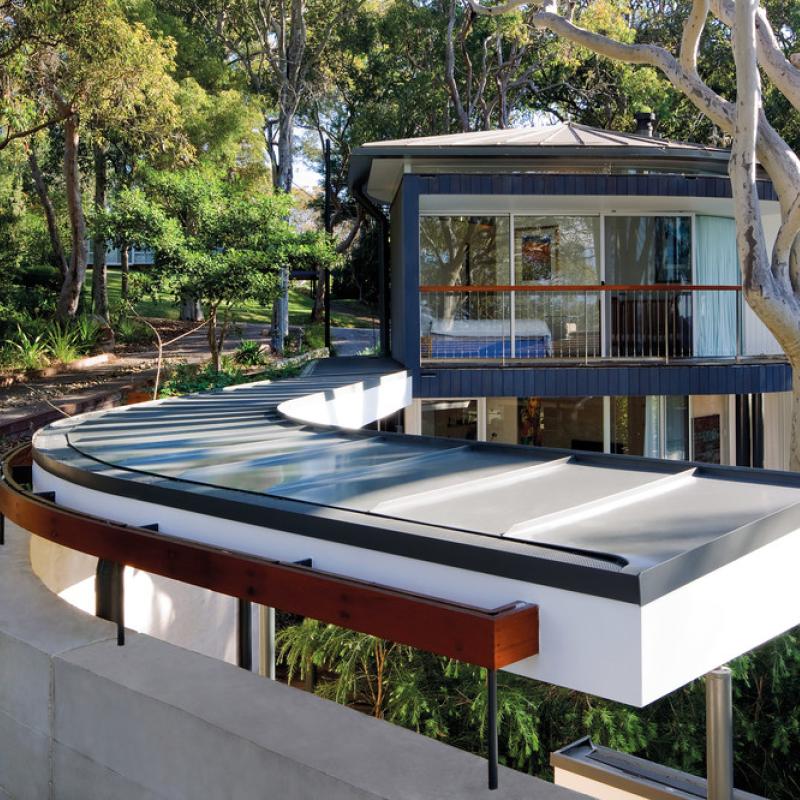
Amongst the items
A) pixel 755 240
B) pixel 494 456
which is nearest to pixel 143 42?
pixel 755 240

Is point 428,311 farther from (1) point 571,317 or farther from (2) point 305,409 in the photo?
(2) point 305,409

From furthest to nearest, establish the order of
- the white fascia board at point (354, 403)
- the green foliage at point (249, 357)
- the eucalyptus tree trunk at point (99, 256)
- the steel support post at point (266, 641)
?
the eucalyptus tree trunk at point (99, 256)
the green foliage at point (249, 357)
the white fascia board at point (354, 403)
the steel support post at point (266, 641)

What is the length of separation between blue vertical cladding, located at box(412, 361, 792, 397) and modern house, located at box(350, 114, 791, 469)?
0.02m

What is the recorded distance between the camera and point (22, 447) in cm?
595

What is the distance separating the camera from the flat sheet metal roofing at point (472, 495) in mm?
2574

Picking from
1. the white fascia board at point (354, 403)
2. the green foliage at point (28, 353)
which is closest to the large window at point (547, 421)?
the white fascia board at point (354, 403)

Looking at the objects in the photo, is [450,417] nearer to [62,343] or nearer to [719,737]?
[62,343]

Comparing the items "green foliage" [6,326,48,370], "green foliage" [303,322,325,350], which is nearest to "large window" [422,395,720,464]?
"green foliage" [6,326,48,370]

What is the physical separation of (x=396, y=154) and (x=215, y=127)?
1489 cm

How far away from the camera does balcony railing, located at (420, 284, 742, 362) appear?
12805 millimetres

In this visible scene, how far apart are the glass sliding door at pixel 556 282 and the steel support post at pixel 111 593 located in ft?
30.9

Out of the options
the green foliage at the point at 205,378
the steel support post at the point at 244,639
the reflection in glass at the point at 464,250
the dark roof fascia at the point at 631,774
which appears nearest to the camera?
the dark roof fascia at the point at 631,774

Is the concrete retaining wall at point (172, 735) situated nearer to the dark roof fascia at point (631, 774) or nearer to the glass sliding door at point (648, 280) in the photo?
the dark roof fascia at point (631, 774)

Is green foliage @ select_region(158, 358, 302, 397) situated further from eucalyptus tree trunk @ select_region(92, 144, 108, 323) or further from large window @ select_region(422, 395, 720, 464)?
eucalyptus tree trunk @ select_region(92, 144, 108, 323)
